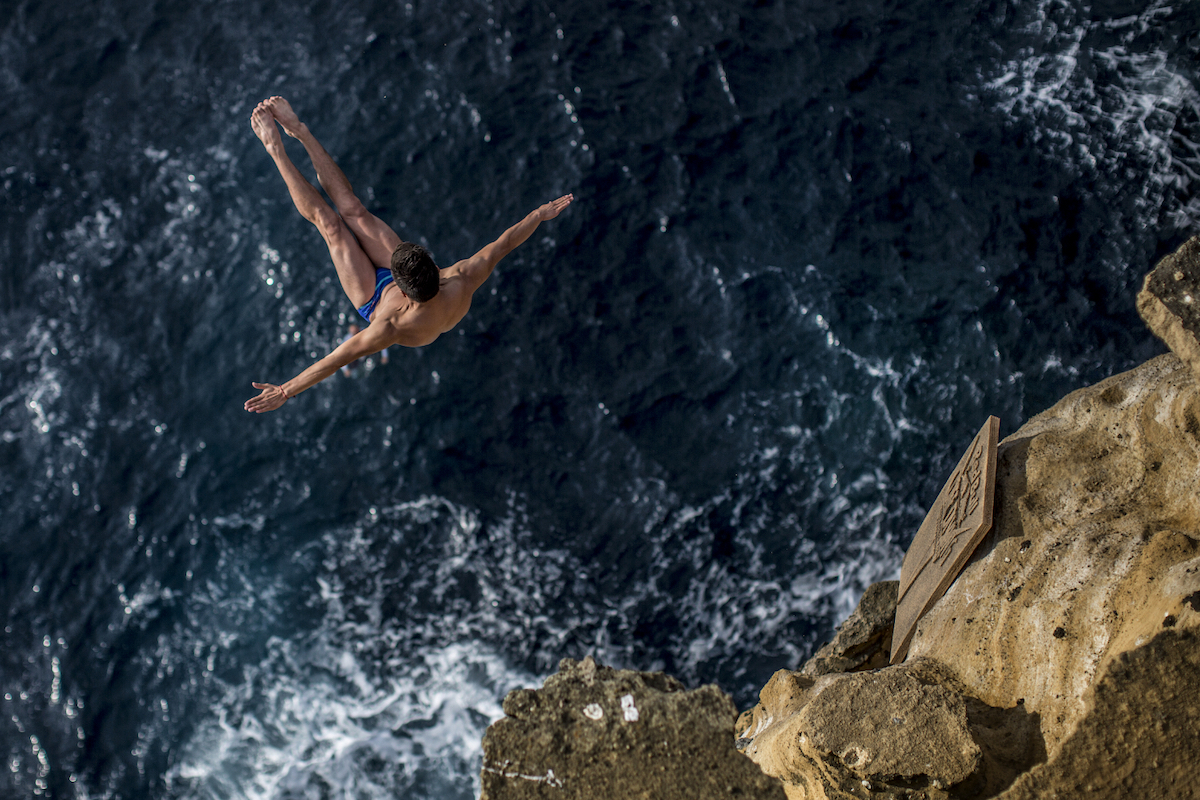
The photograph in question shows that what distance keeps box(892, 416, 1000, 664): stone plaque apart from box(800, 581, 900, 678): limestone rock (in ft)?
0.74

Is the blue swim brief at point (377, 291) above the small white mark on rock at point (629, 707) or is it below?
above

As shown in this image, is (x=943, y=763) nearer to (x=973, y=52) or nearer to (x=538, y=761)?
(x=538, y=761)

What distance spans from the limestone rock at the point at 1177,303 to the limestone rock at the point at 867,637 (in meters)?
3.65

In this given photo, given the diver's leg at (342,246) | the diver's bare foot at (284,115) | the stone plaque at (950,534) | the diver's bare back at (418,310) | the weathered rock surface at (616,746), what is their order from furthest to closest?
the diver's leg at (342,246), the diver's bare foot at (284,115), the diver's bare back at (418,310), the stone plaque at (950,534), the weathered rock surface at (616,746)

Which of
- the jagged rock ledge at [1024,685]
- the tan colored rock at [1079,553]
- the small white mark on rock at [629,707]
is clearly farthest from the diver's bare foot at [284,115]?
the tan colored rock at [1079,553]

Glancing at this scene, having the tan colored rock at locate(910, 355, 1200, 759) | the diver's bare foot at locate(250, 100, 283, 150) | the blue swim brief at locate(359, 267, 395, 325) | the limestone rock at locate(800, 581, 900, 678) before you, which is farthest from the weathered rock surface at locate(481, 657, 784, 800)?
the diver's bare foot at locate(250, 100, 283, 150)

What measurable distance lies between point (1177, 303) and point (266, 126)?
7.28m

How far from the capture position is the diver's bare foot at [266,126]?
7.47 meters

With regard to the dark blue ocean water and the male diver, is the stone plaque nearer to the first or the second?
the dark blue ocean water

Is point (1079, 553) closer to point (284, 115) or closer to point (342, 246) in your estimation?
point (342, 246)

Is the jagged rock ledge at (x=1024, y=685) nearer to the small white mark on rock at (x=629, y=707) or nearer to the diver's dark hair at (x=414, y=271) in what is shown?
the small white mark on rock at (x=629, y=707)

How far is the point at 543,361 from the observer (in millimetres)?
10562

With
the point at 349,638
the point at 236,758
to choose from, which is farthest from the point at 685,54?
the point at 236,758

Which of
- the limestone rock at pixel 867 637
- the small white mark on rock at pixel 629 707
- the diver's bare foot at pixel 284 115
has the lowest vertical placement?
the limestone rock at pixel 867 637
